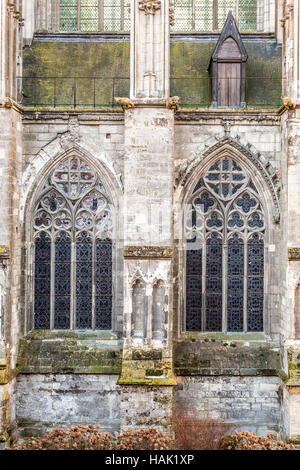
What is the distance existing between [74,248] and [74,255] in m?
0.18

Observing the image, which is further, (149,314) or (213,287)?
(213,287)

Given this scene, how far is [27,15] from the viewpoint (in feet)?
48.0

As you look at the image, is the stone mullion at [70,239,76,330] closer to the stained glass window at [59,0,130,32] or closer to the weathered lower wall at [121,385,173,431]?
the weathered lower wall at [121,385,173,431]

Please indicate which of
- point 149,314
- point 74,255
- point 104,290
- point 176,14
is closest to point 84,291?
point 104,290

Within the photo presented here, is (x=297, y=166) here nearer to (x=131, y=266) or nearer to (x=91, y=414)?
(x=131, y=266)

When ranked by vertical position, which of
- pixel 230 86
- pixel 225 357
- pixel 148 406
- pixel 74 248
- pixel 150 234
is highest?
pixel 230 86

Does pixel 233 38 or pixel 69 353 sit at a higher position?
pixel 233 38

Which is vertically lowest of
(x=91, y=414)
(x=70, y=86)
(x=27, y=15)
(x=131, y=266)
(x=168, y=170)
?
(x=91, y=414)

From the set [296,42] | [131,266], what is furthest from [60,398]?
[296,42]

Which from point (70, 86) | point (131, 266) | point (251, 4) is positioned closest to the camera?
point (131, 266)

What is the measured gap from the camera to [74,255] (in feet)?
43.5

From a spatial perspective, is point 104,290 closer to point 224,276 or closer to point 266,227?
point 224,276

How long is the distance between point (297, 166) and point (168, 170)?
A: 2.99 metres

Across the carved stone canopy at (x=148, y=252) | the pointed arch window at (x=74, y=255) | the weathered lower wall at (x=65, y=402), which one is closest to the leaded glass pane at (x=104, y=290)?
the pointed arch window at (x=74, y=255)
